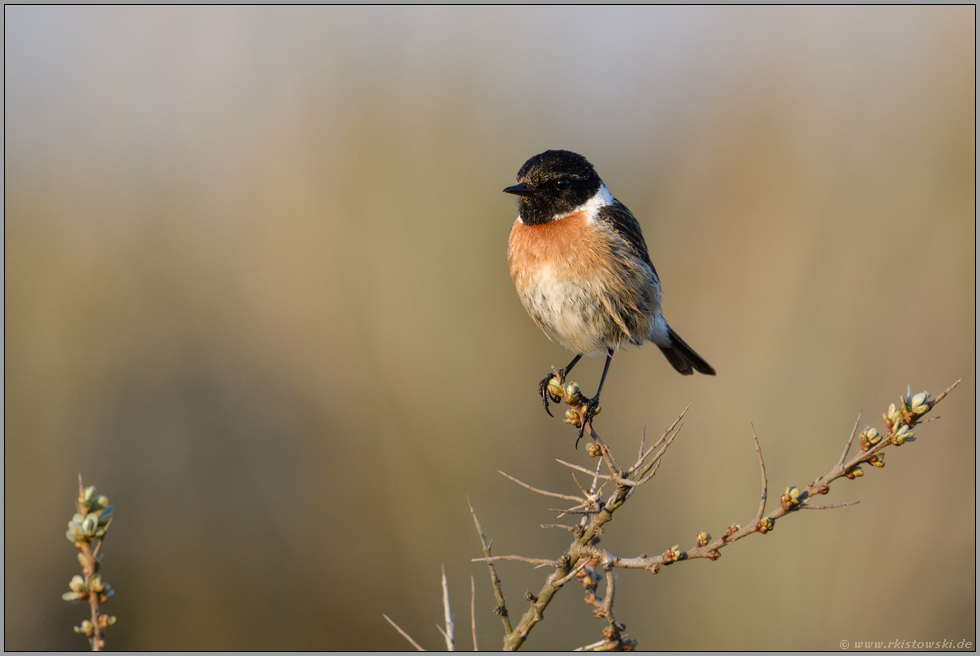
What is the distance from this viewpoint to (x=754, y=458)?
7.07 meters

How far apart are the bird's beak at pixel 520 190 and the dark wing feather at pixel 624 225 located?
1.78ft

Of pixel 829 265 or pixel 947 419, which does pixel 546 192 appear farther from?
pixel 947 419

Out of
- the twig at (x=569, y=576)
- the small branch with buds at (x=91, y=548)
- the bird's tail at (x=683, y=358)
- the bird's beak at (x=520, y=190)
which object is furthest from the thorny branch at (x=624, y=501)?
the bird's tail at (x=683, y=358)

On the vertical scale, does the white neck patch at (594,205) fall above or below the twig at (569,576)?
above

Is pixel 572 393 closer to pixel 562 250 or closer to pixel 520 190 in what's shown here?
pixel 562 250

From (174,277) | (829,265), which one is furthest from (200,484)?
(829,265)

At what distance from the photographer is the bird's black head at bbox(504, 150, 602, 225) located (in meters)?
4.78

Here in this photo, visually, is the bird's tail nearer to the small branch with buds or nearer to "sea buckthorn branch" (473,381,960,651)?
"sea buckthorn branch" (473,381,960,651)

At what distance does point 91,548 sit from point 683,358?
4.56 m

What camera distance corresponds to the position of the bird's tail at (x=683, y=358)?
222 inches

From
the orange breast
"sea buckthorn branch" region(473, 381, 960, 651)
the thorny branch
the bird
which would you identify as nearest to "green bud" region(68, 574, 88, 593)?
the thorny branch

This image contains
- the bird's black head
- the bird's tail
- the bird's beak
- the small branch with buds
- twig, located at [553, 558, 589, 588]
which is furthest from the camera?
the bird's tail

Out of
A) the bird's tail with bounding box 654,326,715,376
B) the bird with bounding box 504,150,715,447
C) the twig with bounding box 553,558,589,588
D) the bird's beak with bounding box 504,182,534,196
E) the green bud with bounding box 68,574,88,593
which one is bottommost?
the bird's tail with bounding box 654,326,715,376

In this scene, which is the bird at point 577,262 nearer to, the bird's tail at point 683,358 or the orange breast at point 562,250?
the orange breast at point 562,250
